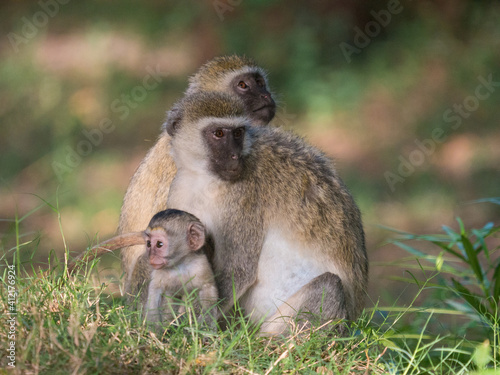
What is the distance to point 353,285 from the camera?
4.39 metres

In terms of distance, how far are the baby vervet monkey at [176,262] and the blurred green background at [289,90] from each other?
4.60 metres

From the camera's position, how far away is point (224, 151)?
Result: 13.5ft

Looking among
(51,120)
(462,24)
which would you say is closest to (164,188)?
(51,120)

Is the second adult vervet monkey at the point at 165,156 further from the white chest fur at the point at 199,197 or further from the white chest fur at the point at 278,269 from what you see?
the white chest fur at the point at 278,269

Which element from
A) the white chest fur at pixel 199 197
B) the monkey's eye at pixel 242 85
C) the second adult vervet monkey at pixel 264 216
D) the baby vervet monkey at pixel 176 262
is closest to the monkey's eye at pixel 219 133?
the second adult vervet monkey at pixel 264 216

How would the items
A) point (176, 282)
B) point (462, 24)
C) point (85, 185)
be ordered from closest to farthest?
point (176, 282) < point (85, 185) < point (462, 24)

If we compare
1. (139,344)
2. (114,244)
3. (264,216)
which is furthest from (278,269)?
(139,344)

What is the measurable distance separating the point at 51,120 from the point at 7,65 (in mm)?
1174

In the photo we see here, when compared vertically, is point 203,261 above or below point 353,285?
above

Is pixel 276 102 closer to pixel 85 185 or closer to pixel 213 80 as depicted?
pixel 213 80

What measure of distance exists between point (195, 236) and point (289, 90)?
6.16 meters

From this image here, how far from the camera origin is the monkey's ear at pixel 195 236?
389 cm

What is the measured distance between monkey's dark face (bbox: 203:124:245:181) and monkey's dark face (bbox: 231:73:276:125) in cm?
93

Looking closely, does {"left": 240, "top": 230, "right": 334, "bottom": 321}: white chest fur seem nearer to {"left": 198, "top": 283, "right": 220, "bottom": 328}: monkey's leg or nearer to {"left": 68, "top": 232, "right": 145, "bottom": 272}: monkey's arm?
{"left": 198, "top": 283, "right": 220, "bottom": 328}: monkey's leg
